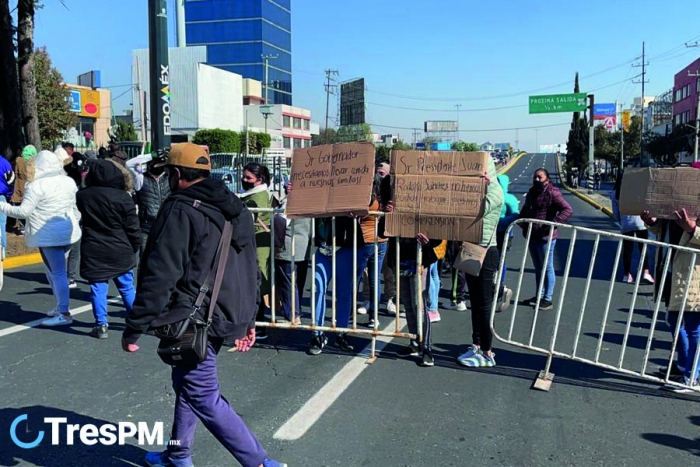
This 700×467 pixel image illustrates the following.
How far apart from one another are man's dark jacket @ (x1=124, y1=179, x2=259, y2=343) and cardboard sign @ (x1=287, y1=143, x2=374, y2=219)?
2.15 m

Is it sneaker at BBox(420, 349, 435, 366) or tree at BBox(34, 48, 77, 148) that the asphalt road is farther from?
tree at BBox(34, 48, 77, 148)

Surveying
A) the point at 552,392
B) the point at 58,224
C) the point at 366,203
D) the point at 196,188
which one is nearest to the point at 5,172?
the point at 58,224

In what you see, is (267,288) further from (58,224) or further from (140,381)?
(58,224)

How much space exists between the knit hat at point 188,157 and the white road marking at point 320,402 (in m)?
1.85

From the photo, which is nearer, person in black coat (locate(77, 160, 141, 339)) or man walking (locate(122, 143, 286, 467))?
man walking (locate(122, 143, 286, 467))

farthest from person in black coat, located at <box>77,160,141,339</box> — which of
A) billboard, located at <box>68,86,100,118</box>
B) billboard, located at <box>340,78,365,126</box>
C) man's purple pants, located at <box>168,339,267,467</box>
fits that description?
billboard, located at <box>340,78,365,126</box>

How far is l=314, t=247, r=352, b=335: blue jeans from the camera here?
5.84 meters

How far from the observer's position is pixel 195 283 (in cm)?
315

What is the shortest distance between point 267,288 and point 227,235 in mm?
2990

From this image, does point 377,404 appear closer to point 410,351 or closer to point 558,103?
point 410,351

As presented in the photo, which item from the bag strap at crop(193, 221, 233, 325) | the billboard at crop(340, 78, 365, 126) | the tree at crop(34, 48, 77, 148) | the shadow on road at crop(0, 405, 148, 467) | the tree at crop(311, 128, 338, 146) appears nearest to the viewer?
the bag strap at crop(193, 221, 233, 325)

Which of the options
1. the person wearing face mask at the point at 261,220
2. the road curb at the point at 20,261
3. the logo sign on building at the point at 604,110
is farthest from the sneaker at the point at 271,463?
the logo sign on building at the point at 604,110

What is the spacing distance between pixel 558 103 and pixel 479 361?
4594 centimetres

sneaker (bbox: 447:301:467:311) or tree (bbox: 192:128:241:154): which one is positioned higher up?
tree (bbox: 192:128:241:154)
